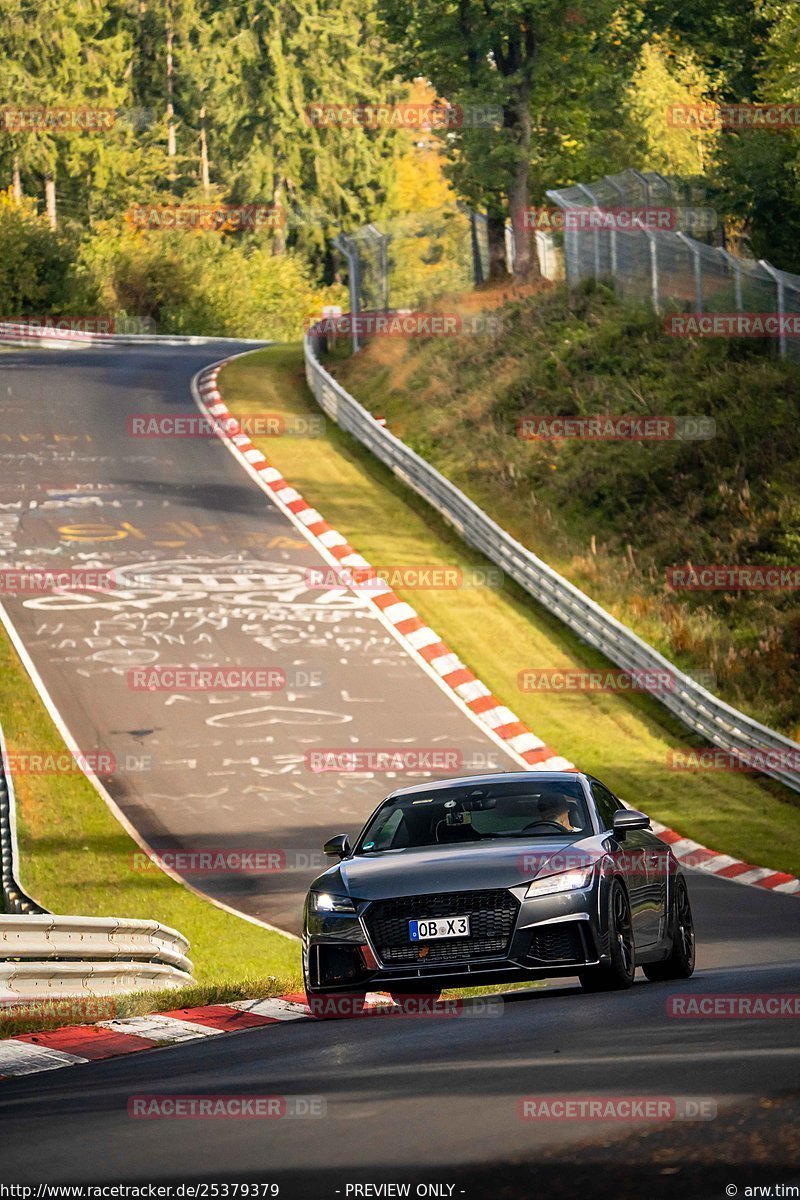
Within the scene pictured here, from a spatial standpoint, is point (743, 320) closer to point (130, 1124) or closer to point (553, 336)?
point (553, 336)

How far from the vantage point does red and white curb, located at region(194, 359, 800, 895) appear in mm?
20062

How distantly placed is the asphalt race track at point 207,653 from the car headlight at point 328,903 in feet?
20.5

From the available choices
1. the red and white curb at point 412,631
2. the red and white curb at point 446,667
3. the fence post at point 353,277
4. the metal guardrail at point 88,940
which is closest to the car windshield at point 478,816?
the metal guardrail at point 88,940

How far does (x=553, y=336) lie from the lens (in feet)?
135

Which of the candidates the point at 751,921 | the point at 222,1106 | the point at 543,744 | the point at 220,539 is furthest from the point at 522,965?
the point at 220,539

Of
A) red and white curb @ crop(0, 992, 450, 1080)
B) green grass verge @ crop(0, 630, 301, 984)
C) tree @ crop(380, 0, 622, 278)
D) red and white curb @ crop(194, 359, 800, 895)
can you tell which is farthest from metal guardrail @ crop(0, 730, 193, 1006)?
tree @ crop(380, 0, 622, 278)

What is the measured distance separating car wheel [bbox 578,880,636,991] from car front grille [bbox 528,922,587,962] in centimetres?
20

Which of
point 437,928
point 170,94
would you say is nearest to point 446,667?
point 437,928

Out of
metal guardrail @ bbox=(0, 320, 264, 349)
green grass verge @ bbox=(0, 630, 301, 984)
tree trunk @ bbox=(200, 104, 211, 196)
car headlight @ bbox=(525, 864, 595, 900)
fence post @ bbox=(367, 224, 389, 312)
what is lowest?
green grass verge @ bbox=(0, 630, 301, 984)

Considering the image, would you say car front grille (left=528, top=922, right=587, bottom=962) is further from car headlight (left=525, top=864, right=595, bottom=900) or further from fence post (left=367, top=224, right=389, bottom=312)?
fence post (left=367, top=224, right=389, bottom=312)

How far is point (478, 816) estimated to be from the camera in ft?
37.4

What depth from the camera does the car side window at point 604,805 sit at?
11469 millimetres

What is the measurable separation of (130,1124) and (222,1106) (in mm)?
410

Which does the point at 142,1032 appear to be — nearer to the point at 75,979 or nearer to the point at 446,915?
the point at 75,979
